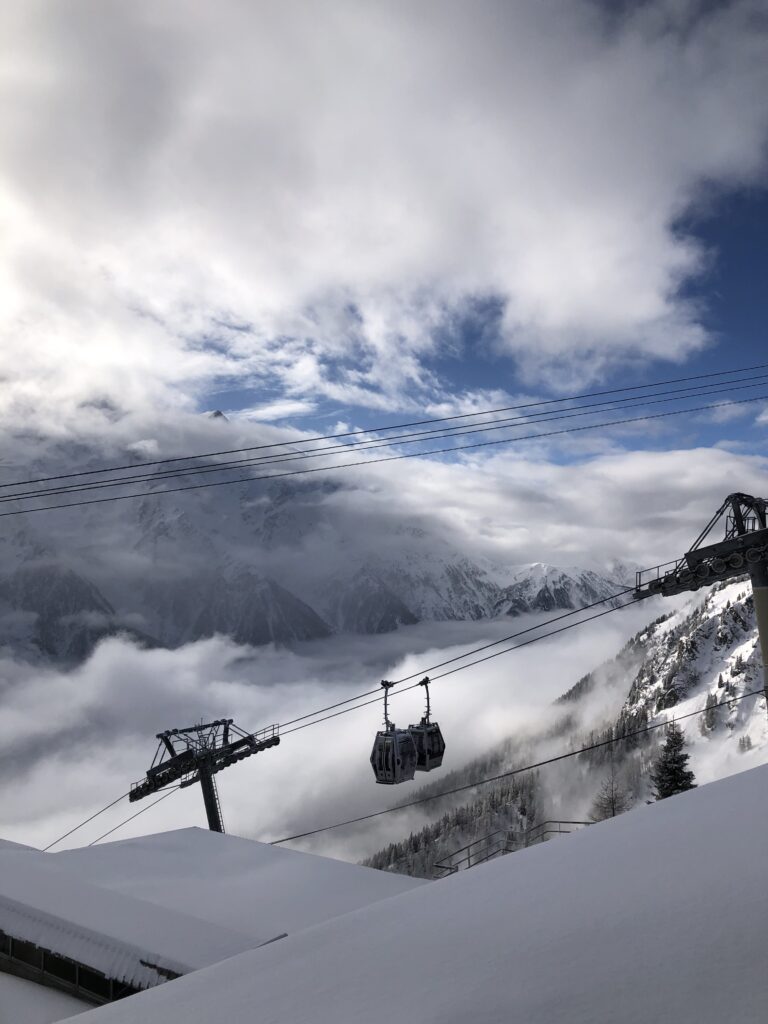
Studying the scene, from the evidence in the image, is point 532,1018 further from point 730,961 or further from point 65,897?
point 65,897

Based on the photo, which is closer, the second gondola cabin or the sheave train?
the second gondola cabin

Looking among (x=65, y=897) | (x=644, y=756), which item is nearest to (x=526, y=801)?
(x=644, y=756)

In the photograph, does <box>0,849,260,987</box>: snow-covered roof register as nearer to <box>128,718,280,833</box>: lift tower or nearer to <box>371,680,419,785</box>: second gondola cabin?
<box>128,718,280,833</box>: lift tower

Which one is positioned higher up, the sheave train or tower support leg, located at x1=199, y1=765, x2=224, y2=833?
the sheave train

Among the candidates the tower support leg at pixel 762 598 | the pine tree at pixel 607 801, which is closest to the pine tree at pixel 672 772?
the tower support leg at pixel 762 598

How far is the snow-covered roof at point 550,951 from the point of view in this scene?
Result: 3961mm

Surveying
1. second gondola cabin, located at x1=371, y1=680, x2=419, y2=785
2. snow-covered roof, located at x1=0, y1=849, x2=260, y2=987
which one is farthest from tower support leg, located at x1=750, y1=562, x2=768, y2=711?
second gondola cabin, located at x1=371, y1=680, x2=419, y2=785

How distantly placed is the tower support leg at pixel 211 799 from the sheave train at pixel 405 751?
881 cm

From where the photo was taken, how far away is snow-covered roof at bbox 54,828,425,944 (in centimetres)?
1484

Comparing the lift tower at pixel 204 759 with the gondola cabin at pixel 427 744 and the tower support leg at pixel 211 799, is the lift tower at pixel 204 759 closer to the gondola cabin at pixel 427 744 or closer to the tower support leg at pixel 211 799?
the tower support leg at pixel 211 799

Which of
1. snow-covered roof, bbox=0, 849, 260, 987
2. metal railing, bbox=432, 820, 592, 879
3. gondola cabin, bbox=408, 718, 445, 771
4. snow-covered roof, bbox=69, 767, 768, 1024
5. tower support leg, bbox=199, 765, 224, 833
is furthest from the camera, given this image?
gondola cabin, bbox=408, 718, 445, 771

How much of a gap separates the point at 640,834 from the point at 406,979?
153 inches

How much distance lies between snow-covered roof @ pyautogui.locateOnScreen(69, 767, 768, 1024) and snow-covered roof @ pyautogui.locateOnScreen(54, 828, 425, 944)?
799 centimetres

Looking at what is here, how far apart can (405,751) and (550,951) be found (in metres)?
30.4
